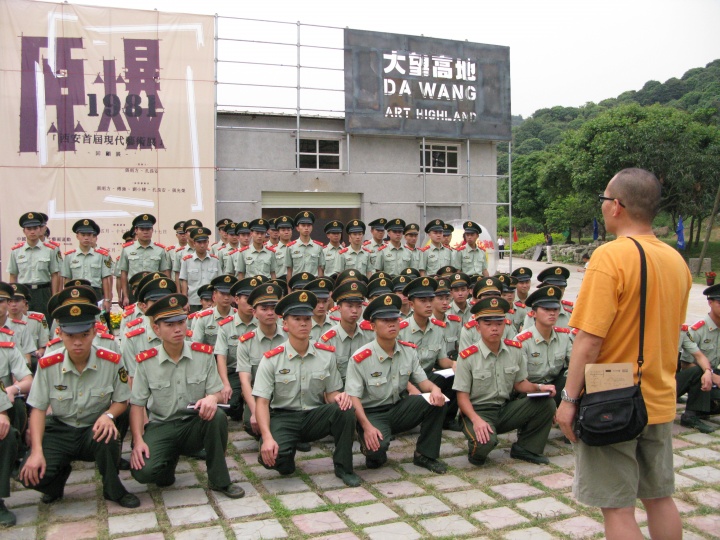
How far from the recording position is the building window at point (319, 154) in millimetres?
14742

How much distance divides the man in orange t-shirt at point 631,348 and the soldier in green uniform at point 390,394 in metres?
1.95

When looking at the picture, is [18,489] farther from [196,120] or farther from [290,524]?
[196,120]

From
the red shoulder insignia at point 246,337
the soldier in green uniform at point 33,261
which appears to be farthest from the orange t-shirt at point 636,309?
the soldier in green uniform at point 33,261

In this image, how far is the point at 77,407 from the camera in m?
4.12

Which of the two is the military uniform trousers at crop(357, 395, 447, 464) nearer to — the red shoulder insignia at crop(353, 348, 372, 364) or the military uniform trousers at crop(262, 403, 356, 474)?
the military uniform trousers at crop(262, 403, 356, 474)

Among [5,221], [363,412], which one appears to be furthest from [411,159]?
[363,412]

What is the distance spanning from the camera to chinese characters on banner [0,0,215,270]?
481 inches

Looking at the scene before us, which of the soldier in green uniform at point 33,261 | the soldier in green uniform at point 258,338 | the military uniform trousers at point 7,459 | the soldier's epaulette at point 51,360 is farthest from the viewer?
the soldier in green uniform at point 33,261

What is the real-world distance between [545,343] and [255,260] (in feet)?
15.6

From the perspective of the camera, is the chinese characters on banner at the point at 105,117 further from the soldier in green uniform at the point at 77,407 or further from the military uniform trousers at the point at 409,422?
the military uniform trousers at the point at 409,422

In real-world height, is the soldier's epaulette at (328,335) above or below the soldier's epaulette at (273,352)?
above

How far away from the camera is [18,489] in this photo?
4246mm

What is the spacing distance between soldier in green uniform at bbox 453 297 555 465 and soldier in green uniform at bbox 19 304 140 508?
2.40 m

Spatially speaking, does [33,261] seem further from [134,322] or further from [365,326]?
[365,326]
